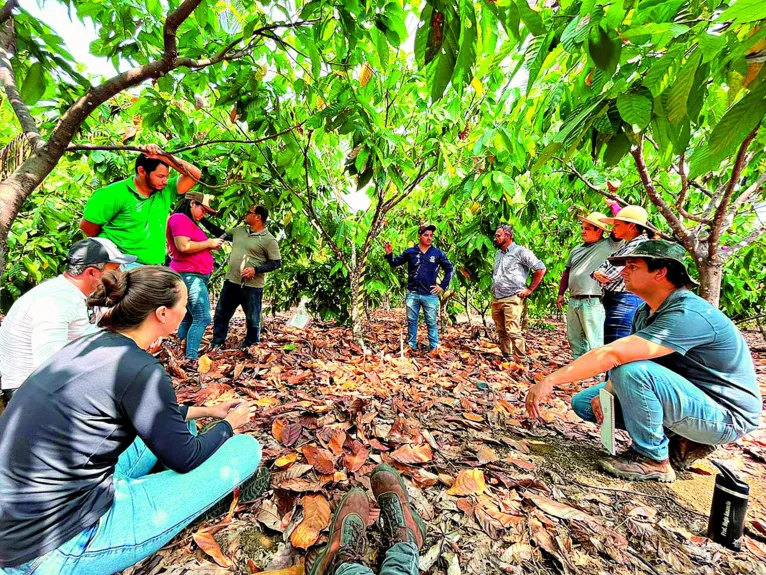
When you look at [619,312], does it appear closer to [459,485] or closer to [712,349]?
[712,349]

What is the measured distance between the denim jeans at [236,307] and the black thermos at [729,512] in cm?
400

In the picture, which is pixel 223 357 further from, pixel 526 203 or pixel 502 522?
pixel 526 203

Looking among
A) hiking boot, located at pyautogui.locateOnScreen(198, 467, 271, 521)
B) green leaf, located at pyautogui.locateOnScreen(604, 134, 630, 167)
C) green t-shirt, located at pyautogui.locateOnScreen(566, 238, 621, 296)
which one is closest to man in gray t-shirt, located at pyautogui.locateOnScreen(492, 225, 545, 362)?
green t-shirt, located at pyautogui.locateOnScreen(566, 238, 621, 296)

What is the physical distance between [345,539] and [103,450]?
3.00ft

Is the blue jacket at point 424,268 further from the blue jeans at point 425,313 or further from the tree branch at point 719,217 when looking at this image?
the tree branch at point 719,217

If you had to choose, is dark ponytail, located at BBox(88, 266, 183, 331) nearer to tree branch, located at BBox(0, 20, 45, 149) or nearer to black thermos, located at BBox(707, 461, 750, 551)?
tree branch, located at BBox(0, 20, 45, 149)

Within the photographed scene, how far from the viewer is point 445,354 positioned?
4902mm

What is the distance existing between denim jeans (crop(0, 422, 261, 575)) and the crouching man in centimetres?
157

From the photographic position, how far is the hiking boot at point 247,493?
157cm

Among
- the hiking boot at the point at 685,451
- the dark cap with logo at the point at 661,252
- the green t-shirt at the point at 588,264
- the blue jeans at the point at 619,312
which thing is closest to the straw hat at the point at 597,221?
the green t-shirt at the point at 588,264

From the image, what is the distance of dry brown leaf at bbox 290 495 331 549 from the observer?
1.41m

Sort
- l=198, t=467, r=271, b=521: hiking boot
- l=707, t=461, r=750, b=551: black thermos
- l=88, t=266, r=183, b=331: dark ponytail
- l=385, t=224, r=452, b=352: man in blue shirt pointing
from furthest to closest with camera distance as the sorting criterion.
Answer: l=385, t=224, r=452, b=352: man in blue shirt pointing → l=198, t=467, r=271, b=521: hiking boot → l=707, t=461, r=750, b=551: black thermos → l=88, t=266, r=183, b=331: dark ponytail

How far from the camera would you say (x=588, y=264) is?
137 inches

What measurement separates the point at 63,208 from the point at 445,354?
5.41 metres
